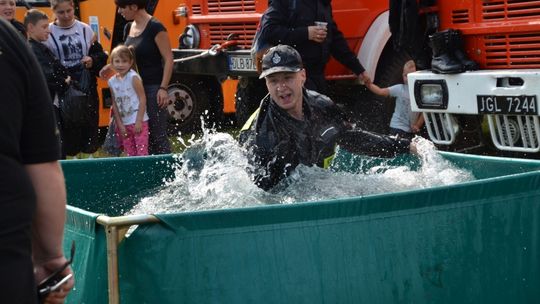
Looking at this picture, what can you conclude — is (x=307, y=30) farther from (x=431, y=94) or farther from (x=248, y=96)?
(x=248, y=96)

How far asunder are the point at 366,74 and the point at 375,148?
114 inches

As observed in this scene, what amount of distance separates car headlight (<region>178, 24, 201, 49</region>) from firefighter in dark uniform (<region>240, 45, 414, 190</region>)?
5.27 metres

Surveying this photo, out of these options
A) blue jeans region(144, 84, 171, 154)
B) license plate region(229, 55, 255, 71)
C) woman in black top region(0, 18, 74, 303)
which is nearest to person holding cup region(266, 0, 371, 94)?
blue jeans region(144, 84, 171, 154)

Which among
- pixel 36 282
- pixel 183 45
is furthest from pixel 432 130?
pixel 36 282

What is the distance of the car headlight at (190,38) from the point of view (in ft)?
35.8

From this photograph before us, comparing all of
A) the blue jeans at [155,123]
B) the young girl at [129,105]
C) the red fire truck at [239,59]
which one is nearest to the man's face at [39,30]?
the young girl at [129,105]

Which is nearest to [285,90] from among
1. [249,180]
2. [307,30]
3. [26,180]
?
[249,180]

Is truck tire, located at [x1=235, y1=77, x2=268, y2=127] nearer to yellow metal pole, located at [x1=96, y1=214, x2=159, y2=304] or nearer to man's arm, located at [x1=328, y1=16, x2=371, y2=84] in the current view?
man's arm, located at [x1=328, y1=16, x2=371, y2=84]

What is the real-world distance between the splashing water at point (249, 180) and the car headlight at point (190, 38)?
5.00 m

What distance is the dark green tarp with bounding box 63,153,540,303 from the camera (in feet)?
13.0

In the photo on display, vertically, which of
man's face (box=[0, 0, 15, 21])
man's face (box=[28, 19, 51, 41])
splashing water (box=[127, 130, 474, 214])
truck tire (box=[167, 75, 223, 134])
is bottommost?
truck tire (box=[167, 75, 223, 134])

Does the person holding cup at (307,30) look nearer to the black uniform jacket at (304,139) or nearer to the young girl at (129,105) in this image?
the young girl at (129,105)

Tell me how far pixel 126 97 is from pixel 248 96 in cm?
178

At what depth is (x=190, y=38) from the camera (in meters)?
11.0
